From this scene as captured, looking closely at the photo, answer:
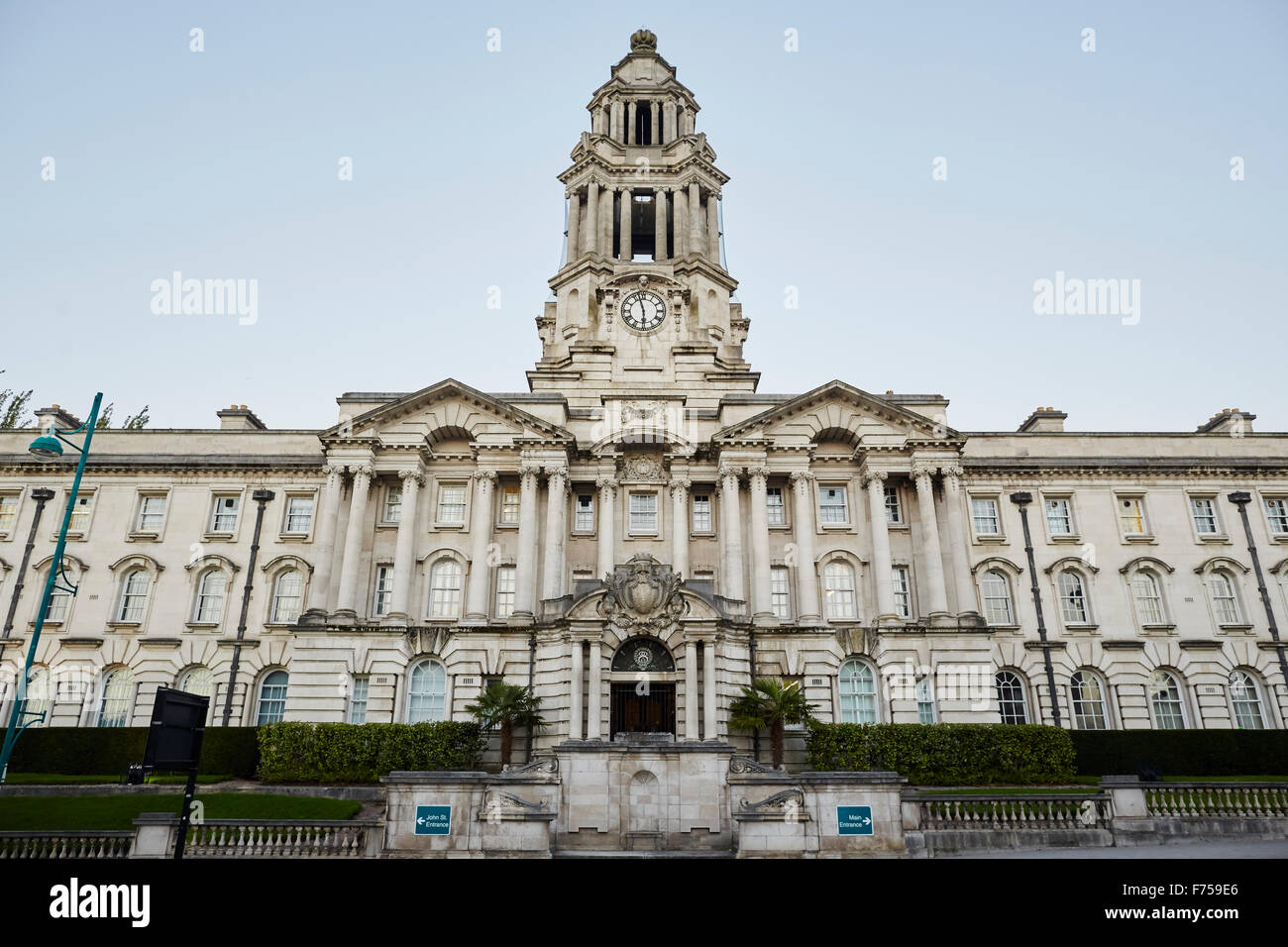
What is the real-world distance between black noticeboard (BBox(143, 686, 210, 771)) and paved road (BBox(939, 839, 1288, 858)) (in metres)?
15.8

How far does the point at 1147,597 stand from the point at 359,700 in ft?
110

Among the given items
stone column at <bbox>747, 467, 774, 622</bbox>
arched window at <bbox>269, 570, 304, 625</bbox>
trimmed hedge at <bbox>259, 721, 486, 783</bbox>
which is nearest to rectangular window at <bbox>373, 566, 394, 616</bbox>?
arched window at <bbox>269, 570, 304, 625</bbox>

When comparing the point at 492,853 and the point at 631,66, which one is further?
the point at 631,66

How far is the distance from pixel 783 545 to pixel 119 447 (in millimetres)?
31220

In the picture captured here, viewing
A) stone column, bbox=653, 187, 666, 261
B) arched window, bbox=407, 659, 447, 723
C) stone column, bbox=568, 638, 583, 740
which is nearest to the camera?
stone column, bbox=568, 638, 583, 740

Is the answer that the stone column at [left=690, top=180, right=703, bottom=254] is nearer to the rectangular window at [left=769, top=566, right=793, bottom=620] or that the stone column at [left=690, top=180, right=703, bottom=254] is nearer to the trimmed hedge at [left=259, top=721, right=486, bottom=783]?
the rectangular window at [left=769, top=566, right=793, bottom=620]

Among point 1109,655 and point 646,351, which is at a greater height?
point 646,351

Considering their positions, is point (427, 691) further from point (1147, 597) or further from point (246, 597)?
point (1147, 597)

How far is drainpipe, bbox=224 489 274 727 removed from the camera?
31828mm

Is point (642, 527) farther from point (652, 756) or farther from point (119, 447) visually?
point (119, 447)

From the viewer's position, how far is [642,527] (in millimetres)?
35938

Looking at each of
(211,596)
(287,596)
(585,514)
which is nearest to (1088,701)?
(585,514)

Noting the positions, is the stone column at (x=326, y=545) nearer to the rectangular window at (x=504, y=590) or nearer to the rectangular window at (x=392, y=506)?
the rectangular window at (x=392, y=506)
